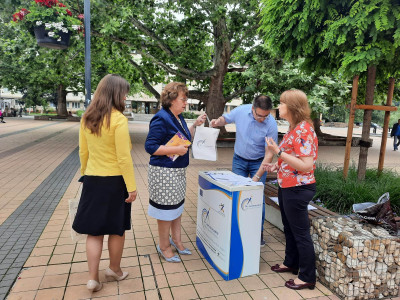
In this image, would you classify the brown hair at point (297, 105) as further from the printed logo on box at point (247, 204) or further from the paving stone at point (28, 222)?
the paving stone at point (28, 222)

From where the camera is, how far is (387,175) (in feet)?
17.1

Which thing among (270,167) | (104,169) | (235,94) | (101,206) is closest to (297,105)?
(270,167)

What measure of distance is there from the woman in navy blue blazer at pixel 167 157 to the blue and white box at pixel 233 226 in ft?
1.11

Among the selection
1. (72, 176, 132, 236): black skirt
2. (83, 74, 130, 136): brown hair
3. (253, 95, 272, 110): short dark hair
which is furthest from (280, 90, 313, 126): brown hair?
(72, 176, 132, 236): black skirt

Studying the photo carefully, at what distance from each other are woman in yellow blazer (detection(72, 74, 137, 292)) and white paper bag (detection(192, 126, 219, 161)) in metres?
0.92

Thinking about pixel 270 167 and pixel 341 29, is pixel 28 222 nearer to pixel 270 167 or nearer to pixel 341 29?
pixel 270 167

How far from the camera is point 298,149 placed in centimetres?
256

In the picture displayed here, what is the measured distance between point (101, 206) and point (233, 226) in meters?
1.17

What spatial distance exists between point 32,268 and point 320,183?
401 centimetres

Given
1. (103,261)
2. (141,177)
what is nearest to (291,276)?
(103,261)

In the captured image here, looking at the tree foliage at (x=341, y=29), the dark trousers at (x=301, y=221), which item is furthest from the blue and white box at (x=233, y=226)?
the tree foliage at (x=341, y=29)

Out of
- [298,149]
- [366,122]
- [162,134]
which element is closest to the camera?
[298,149]

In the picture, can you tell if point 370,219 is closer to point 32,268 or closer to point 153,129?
point 153,129

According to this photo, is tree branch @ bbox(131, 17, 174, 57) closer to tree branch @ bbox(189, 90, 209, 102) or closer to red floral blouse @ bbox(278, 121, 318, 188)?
tree branch @ bbox(189, 90, 209, 102)
